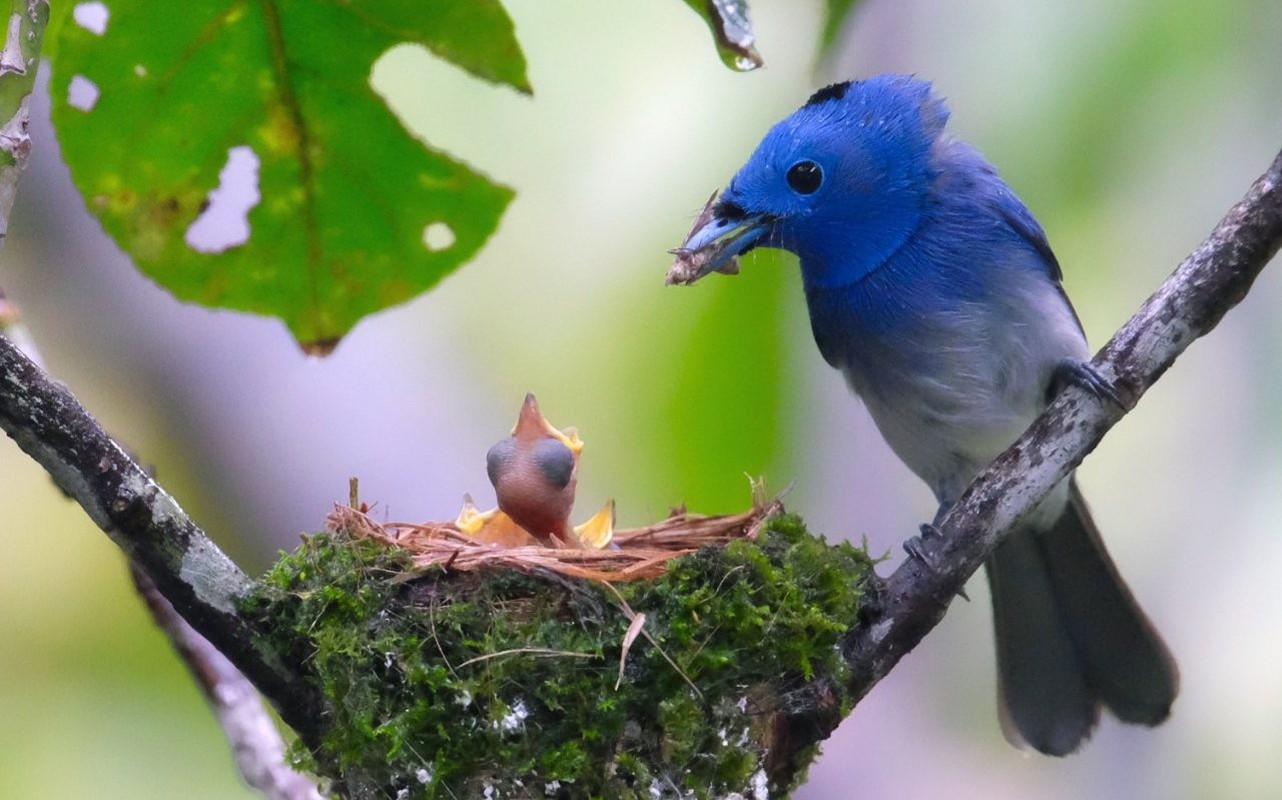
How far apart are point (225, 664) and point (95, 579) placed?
2269 mm

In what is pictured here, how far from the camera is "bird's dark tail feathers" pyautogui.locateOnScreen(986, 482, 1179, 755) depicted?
10.5 ft

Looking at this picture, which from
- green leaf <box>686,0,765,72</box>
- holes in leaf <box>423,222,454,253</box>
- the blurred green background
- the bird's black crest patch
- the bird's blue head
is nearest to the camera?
green leaf <box>686,0,765,72</box>

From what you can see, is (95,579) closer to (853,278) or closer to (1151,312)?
(853,278)

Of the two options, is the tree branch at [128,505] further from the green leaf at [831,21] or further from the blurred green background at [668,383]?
the blurred green background at [668,383]

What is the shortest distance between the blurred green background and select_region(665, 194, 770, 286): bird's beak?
1.14 feet

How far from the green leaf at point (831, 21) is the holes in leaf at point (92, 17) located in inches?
46.1

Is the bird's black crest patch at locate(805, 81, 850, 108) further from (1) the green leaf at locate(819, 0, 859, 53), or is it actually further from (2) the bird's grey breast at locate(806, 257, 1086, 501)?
(1) the green leaf at locate(819, 0, 859, 53)


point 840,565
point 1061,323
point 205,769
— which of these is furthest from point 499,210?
point 205,769

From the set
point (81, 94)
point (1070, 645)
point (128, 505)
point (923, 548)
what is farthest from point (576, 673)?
point (1070, 645)

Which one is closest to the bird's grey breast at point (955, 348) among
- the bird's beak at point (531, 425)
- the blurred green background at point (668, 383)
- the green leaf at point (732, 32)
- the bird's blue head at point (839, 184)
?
the bird's blue head at point (839, 184)

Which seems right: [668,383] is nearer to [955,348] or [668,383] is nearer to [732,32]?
[955,348]

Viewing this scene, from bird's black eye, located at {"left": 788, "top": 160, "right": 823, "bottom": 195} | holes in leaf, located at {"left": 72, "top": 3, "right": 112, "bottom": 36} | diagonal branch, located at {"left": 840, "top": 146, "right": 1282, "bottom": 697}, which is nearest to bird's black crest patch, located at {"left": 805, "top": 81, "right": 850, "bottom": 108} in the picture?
bird's black eye, located at {"left": 788, "top": 160, "right": 823, "bottom": 195}

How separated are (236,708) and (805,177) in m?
1.58

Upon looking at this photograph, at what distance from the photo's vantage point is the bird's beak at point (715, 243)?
9.23 ft
